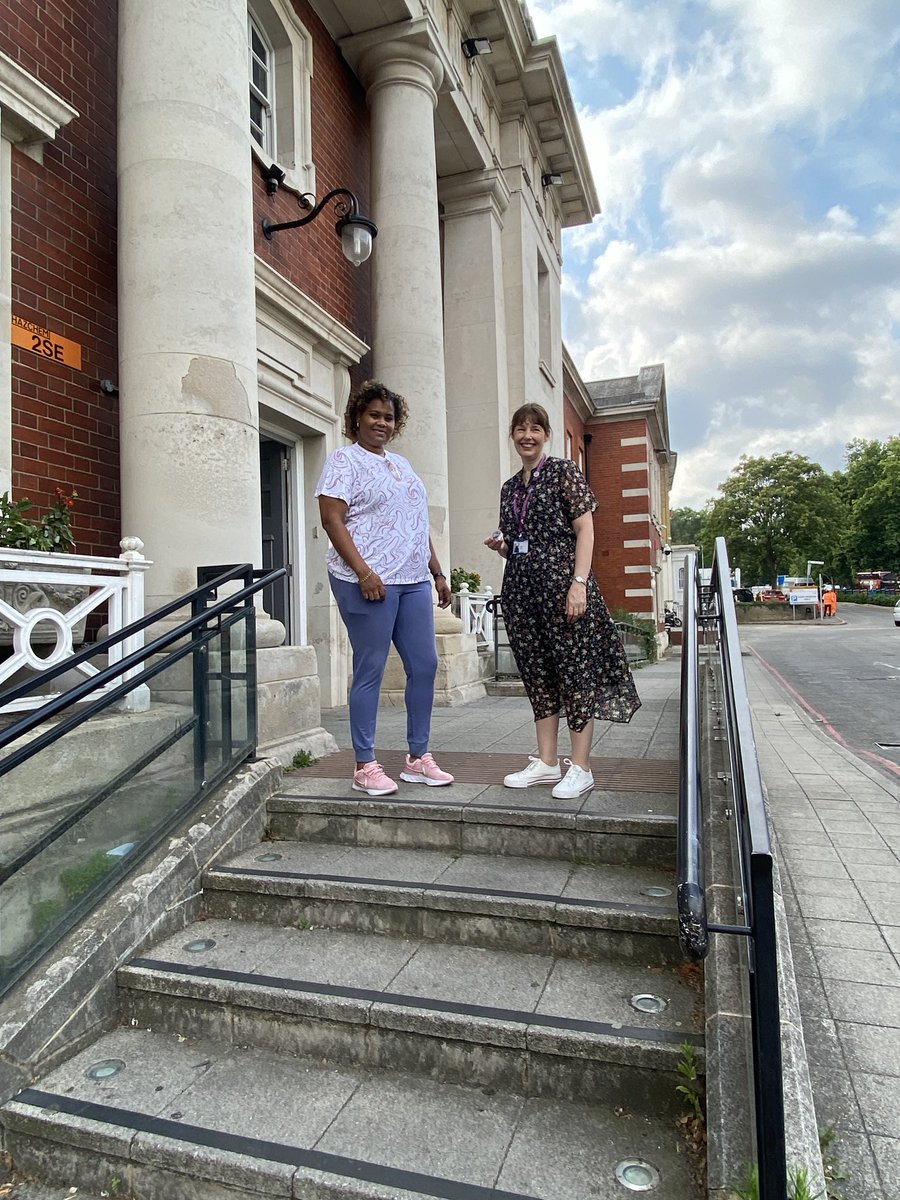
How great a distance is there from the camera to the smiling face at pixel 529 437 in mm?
3668

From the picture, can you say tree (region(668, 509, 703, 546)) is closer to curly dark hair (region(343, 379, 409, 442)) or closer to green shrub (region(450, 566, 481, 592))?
green shrub (region(450, 566, 481, 592))

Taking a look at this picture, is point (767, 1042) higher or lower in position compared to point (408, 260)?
lower

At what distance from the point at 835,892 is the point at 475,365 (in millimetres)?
8930

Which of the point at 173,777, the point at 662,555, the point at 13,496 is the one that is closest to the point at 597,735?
the point at 173,777

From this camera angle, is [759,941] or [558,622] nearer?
[759,941]

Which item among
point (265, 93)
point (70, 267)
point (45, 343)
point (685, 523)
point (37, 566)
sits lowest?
point (37, 566)

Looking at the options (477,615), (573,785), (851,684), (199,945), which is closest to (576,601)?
(573,785)

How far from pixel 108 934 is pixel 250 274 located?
378 cm

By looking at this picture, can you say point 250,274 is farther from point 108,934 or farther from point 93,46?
point 108,934

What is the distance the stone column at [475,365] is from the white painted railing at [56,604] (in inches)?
289

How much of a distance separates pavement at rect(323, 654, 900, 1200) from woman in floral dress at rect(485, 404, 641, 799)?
1.04 m

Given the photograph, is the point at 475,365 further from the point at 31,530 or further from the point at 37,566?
the point at 37,566

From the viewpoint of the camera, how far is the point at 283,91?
7.68 m

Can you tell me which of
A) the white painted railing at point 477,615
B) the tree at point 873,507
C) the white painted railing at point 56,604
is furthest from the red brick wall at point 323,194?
the tree at point 873,507
